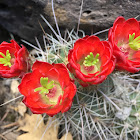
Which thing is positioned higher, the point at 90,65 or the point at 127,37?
the point at 127,37

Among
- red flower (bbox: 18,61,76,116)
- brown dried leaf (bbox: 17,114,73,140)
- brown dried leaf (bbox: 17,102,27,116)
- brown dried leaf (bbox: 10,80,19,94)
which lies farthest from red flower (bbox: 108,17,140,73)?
brown dried leaf (bbox: 10,80,19,94)

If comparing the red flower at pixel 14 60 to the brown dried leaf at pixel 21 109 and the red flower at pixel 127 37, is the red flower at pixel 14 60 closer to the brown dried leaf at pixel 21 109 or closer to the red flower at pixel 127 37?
the red flower at pixel 127 37

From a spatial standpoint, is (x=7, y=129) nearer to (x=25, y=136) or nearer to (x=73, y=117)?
(x=25, y=136)

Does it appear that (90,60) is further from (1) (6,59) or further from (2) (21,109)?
(2) (21,109)

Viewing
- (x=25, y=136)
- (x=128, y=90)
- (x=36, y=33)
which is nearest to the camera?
(x=25, y=136)

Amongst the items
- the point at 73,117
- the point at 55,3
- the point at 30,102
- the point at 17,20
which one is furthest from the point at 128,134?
the point at 17,20

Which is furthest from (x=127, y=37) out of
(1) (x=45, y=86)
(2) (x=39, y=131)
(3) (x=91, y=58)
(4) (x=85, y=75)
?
(2) (x=39, y=131)

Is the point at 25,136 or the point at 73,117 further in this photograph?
the point at 25,136

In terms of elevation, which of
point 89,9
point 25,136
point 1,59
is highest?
point 89,9
